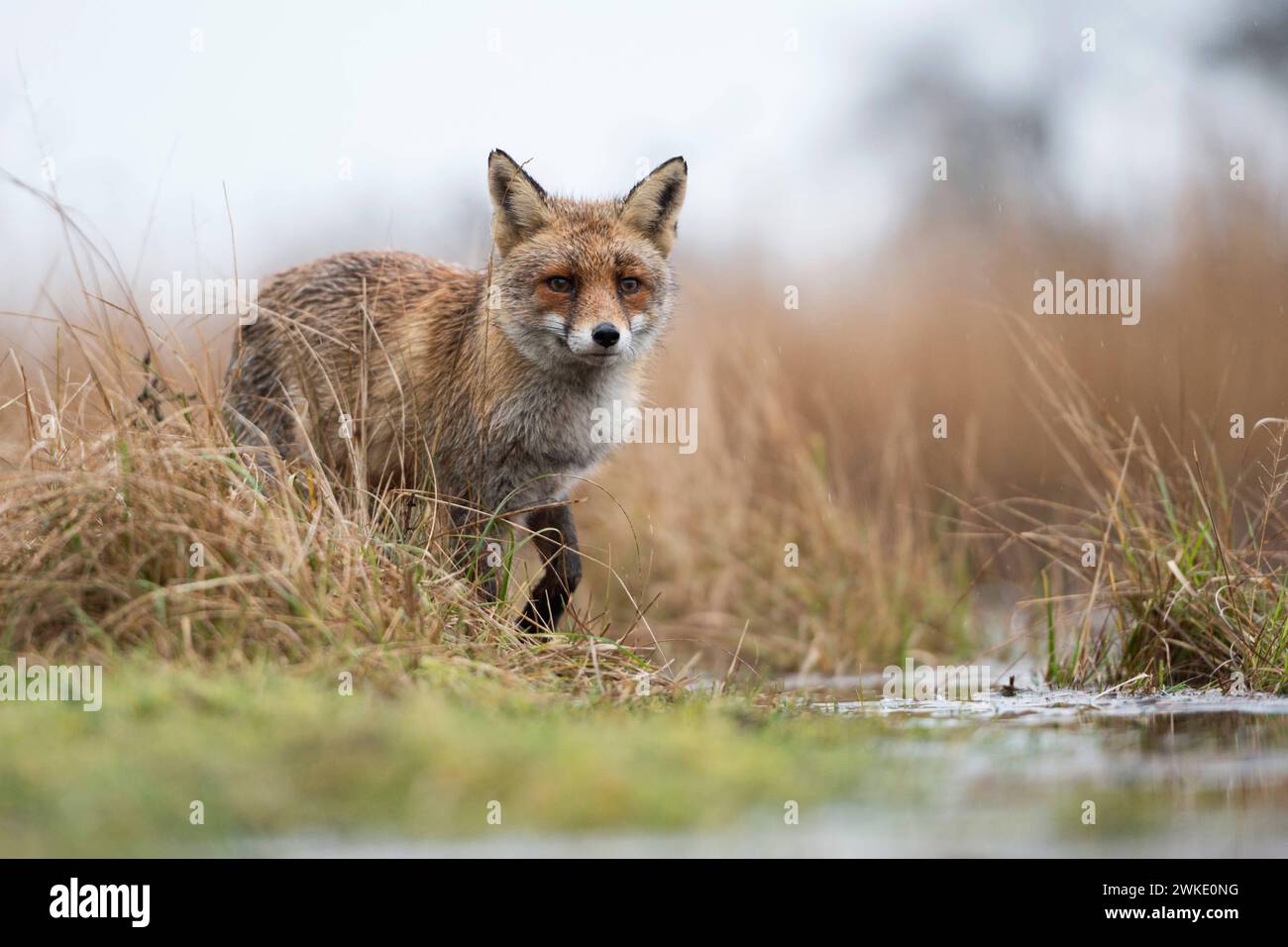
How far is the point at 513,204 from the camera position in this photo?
23.1 ft

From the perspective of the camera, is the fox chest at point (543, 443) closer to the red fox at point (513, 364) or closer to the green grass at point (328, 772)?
the red fox at point (513, 364)

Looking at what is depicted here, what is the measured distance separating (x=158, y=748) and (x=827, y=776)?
6.54 feet

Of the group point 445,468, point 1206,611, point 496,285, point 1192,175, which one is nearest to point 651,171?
point 496,285

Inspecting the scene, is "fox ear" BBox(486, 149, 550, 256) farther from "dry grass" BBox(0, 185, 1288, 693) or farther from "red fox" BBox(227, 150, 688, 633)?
"dry grass" BBox(0, 185, 1288, 693)

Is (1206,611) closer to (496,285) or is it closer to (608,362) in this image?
(608,362)

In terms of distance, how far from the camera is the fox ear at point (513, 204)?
6.89 meters

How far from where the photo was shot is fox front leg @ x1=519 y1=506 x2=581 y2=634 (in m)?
6.86

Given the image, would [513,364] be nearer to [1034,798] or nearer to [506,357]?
[506,357]

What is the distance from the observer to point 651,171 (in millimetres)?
7121

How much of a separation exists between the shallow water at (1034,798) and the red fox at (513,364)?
2.14m

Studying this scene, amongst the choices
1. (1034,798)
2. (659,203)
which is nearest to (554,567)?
(659,203)

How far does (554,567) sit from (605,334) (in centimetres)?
129

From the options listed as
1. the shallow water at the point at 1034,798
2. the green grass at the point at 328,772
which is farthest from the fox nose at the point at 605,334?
the green grass at the point at 328,772

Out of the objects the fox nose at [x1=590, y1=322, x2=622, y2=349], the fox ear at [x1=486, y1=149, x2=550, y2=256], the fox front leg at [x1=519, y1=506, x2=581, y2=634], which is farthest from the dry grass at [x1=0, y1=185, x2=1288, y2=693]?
the fox ear at [x1=486, y1=149, x2=550, y2=256]
